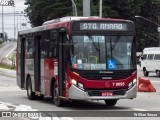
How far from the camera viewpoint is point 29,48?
2222cm

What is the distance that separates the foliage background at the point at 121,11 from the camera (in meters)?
84.1

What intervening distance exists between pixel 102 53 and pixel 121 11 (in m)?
70.1

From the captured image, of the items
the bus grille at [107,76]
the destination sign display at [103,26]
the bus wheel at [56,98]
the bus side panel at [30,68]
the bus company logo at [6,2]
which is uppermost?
the destination sign display at [103,26]

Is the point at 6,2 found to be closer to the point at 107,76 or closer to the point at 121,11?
the point at 121,11

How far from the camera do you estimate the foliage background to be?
84.1 metres

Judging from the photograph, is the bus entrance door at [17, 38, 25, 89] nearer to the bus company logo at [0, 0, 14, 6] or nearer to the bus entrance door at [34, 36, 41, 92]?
the bus entrance door at [34, 36, 41, 92]

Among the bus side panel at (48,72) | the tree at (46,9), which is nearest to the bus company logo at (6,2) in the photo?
the tree at (46,9)

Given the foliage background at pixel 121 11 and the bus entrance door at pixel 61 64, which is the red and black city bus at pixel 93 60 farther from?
the foliage background at pixel 121 11

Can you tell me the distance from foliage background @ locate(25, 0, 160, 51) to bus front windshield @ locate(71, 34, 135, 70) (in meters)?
62.3

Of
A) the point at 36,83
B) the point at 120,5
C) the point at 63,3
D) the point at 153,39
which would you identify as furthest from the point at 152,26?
the point at 36,83

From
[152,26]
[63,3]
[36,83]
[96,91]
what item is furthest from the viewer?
[152,26]

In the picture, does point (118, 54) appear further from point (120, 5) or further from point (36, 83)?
point (120, 5)

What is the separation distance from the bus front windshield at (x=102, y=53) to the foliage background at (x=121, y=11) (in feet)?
204

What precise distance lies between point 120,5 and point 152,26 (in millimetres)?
8948
